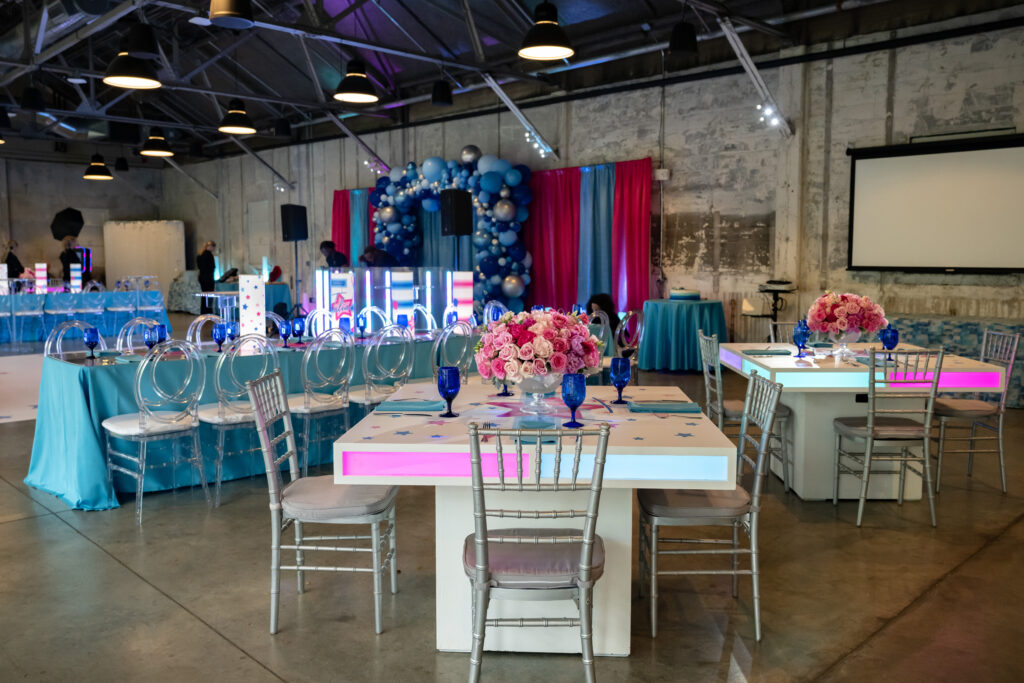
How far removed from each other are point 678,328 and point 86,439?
6366 millimetres

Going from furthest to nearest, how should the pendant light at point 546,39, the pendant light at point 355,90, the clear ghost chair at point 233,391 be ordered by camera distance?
the pendant light at point 355,90, the pendant light at point 546,39, the clear ghost chair at point 233,391

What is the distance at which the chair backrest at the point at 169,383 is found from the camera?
14.5 feet

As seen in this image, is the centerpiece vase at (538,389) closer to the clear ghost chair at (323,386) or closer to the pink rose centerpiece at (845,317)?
the clear ghost chair at (323,386)

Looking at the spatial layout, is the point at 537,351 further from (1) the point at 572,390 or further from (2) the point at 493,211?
(2) the point at 493,211

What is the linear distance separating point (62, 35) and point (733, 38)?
27.6 feet

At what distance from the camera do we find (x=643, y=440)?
8.81 ft

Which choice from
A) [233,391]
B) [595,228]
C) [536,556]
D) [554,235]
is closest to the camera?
[536,556]

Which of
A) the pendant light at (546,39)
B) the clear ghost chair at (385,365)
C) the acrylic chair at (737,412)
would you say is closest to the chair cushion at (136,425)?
the clear ghost chair at (385,365)

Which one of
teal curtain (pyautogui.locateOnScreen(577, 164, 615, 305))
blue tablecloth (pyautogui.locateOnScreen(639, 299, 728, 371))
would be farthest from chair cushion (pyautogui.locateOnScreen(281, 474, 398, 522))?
teal curtain (pyautogui.locateOnScreen(577, 164, 615, 305))

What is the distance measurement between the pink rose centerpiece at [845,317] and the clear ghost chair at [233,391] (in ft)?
10.7

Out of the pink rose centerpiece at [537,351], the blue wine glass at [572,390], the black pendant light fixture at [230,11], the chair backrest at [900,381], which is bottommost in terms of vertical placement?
the chair backrest at [900,381]

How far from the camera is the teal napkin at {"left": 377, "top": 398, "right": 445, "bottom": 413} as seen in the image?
10.5ft

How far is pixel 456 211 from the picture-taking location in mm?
9984

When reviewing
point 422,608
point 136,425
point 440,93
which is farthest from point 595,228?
point 422,608
